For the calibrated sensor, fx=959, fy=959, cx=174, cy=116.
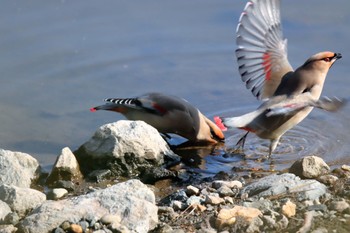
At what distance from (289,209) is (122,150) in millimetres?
1656

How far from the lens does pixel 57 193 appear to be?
6633 millimetres

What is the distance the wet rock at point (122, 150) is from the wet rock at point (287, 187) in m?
1.02

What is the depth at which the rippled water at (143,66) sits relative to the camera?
26.6 ft

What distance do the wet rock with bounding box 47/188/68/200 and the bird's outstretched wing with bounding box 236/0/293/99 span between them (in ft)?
6.58

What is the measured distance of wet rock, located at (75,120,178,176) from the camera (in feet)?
23.2

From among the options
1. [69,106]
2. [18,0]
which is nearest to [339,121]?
[69,106]

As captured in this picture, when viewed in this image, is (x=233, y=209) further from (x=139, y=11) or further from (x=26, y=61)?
(x=139, y=11)

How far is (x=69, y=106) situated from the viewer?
345 inches

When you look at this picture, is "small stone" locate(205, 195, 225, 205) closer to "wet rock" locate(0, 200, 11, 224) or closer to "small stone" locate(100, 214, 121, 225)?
"small stone" locate(100, 214, 121, 225)

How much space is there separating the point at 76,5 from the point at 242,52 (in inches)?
123

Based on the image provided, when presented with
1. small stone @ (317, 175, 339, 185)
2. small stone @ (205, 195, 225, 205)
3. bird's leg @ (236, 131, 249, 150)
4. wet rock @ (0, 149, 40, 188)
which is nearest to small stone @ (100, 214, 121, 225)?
small stone @ (205, 195, 225, 205)

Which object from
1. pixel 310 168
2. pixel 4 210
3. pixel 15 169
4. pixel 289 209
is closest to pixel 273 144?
pixel 310 168

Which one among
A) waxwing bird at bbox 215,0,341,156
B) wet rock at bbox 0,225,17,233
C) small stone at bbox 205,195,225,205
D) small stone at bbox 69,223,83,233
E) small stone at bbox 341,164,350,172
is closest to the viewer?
small stone at bbox 69,223,83,233

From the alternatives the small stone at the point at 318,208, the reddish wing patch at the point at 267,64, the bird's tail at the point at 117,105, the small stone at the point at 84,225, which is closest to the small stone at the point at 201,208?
the small stone at the point at 318,208
